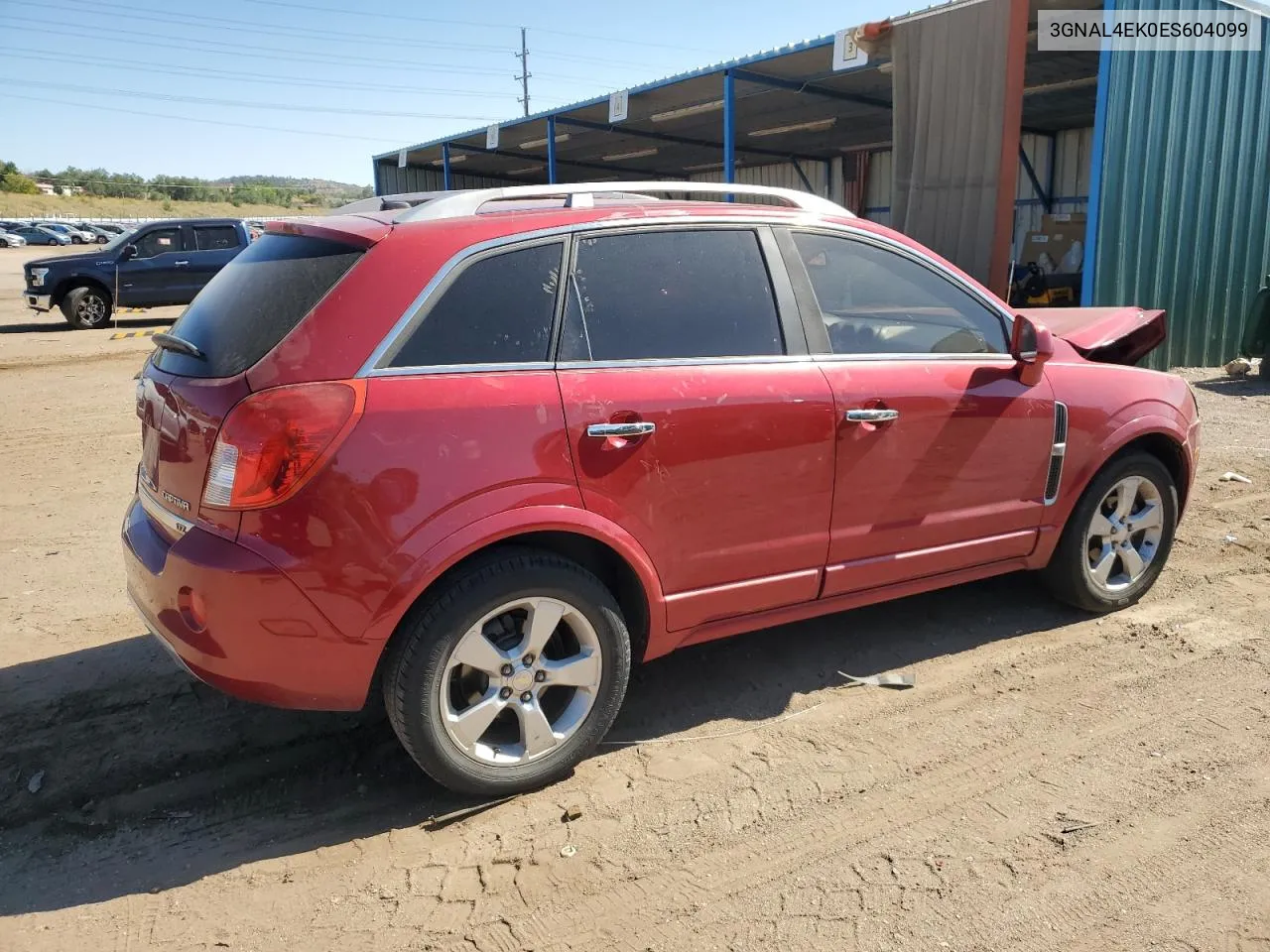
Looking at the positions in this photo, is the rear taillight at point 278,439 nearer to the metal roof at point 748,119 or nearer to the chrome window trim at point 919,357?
the chrome window trim at point 919,357

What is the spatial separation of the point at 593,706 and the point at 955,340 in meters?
2.06

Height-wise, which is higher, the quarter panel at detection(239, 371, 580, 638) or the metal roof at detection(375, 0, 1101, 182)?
the metal roof at detection(375, 0, 1101, 182)

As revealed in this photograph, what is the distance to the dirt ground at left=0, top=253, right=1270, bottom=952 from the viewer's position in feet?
8.05

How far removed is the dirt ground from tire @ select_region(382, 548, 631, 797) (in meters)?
0.16

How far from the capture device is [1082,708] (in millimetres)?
3508

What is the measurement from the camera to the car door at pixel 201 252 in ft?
56.2

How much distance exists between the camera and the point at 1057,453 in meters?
3.94

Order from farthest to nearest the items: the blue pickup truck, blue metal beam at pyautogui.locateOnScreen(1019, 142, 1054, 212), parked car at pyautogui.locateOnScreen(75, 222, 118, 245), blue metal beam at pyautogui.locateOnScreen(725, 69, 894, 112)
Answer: parked car at pyautogui.locateOnScreen(75, 222, 118, 245), blue metal beam at pyautogui.locateOnScreen(1019, 142, 1054, 212), the blue pickup truck, blue metal beam at pyautogui.locateOnScreen(725, 69, 894, 112)

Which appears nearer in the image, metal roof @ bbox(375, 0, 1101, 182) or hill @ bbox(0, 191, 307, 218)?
metal roof @ bbox(375, 0, 1101, 182)

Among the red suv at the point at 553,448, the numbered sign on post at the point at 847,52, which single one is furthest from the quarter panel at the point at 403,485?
the numbered sign on post at the point at 847,52

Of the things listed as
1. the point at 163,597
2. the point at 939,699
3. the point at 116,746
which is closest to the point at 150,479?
the point at 163,597

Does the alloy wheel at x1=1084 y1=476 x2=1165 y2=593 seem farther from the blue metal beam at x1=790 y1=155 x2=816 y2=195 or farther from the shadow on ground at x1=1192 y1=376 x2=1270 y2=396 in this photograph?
the blue metal beam at x1=790 y1=155 x2=816 y2=195

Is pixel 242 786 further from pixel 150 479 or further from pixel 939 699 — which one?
pixel 939 699

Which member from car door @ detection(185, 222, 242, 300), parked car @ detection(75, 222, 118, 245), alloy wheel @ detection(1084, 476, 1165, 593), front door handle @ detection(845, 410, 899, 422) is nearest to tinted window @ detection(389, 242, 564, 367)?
front door handle @ detection(845, 410, 899, 422)
